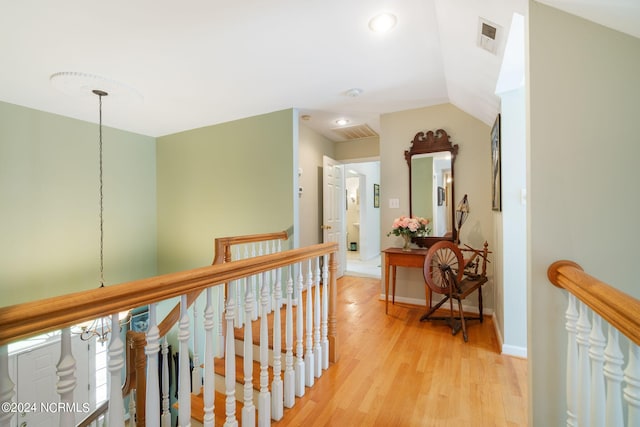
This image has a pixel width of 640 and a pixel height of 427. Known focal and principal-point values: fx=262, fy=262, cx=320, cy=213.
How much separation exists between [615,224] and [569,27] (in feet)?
2.69

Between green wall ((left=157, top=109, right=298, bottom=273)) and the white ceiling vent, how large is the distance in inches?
83.6

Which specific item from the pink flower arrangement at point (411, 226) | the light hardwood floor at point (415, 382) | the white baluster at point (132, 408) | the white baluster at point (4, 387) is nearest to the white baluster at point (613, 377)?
the light hardwood floor at point (415, 382)

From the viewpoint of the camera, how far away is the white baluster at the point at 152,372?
0.86 metres

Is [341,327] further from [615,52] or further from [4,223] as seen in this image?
[4,223]

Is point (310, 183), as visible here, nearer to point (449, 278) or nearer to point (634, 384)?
point (449, 278)

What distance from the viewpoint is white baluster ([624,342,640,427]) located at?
638mm

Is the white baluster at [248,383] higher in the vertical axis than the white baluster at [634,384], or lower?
lower

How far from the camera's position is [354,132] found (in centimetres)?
430

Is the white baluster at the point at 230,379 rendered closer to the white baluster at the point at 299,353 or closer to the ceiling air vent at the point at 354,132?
the white baluster at the point at 299,353

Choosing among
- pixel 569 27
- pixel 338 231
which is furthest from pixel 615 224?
pixel 338 231

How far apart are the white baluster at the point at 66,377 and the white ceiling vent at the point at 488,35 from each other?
237cm

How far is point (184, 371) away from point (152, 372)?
0.57ft

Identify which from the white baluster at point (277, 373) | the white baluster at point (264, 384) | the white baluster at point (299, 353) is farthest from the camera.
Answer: the white baluster at point (299, 353)

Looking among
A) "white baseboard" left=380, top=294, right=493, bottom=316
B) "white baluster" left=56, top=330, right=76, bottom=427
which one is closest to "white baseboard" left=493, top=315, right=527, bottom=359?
"white baseboard" left=380, top=294, right=493, bottom=316
